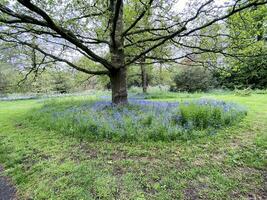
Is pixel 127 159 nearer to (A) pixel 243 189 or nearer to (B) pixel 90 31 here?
(A) pixel 243 189

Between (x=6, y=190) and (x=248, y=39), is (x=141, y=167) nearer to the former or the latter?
(x=6, y=190)

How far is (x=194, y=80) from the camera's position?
21.7 m

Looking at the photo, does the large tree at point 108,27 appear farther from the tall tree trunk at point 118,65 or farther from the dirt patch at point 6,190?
the dirt patch at point 6,190

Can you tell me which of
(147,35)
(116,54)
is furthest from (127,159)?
(147,35)

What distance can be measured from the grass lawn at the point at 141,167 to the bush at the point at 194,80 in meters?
16.9

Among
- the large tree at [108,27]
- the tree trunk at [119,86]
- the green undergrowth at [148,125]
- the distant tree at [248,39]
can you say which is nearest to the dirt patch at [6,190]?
the green undergrowth at [148,125]

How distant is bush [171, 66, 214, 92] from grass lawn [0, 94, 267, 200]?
1689cm

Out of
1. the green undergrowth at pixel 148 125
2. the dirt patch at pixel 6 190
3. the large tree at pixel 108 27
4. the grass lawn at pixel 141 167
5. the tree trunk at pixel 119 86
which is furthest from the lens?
the tree trunk at pixel 119 86

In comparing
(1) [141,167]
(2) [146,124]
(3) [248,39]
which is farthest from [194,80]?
(1) [141,167]

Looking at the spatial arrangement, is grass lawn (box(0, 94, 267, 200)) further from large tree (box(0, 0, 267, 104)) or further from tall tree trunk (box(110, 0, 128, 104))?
tall tree trunk (box(110, 0, 128, 104))

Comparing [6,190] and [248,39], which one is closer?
[6,190]

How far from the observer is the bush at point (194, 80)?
840 inches

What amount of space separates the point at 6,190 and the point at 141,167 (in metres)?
2.12

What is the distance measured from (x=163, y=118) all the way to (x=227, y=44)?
10.8 feet
